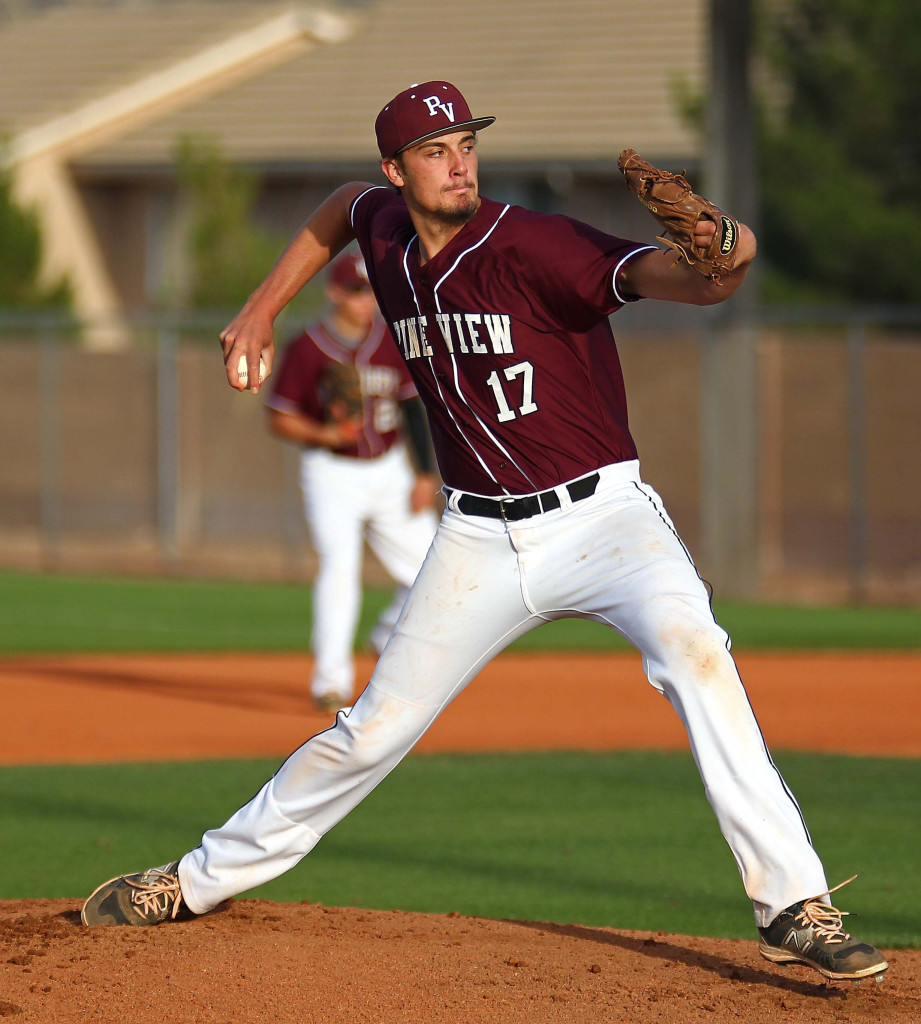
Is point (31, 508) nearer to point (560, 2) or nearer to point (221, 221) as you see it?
point (221, 221)

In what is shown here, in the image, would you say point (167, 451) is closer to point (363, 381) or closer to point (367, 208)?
point (363, 381)

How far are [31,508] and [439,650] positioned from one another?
1772 cm

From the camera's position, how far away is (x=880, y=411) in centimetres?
1678

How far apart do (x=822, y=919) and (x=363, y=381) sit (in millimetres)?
5664

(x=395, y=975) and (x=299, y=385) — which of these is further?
(x=299, y=385)

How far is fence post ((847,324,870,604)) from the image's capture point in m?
16.8

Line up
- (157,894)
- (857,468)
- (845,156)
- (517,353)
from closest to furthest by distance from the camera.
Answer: (517,353), (157,894), (857,468), (845,156)

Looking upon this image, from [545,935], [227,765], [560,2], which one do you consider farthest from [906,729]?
[560,2]

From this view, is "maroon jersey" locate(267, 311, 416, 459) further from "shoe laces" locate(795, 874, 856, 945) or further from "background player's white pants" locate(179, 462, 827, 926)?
"shoe laces" locate(795, 874, 856, 945)

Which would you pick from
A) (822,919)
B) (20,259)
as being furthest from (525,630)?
(20,259)

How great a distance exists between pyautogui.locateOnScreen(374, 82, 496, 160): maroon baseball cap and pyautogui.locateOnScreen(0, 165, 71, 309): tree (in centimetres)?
2190

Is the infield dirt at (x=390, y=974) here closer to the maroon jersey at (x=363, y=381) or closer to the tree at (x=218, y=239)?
the maroon jersey at (x=363, y=381)

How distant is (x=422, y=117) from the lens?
13.9 ft

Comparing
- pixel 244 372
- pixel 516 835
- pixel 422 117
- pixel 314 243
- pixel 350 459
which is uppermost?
pixel 422 117
